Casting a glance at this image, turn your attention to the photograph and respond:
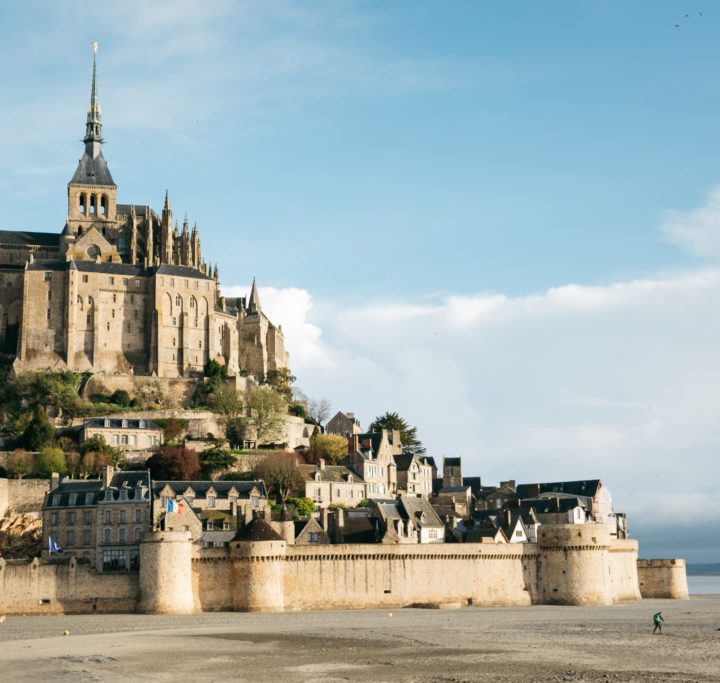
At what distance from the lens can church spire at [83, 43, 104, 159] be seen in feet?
359

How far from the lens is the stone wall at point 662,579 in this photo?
7612 centimetres

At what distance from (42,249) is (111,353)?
12.4 meters

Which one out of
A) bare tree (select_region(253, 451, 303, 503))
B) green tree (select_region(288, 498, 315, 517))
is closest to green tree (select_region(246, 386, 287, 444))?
bare tree (select_region(253, 451, 303, 503))

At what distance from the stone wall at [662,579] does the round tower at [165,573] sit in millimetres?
30628

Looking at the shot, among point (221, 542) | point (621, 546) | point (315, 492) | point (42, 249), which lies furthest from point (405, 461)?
point (42, 249)

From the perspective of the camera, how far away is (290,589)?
202 feet

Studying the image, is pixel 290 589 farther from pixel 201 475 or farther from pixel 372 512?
pixel 201 475

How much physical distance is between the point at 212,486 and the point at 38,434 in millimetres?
15249

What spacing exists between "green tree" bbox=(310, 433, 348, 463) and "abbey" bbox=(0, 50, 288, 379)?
12295 mm

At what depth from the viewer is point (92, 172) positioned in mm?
107188

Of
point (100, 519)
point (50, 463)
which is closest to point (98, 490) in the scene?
point (100, 519)

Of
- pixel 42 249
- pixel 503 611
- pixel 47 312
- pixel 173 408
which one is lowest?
pixel 503 611

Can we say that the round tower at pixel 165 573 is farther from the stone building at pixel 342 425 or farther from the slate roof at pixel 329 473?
the stone building at pixel 342 425

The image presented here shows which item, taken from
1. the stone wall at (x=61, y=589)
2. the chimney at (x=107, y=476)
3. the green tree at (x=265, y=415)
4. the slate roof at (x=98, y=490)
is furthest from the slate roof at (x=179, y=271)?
the stone wall at (x=61, y=589)
